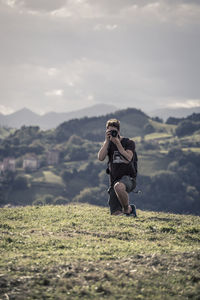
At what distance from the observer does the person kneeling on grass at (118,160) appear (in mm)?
12977

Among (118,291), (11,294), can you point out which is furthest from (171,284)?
(11,294)

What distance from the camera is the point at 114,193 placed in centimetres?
1368

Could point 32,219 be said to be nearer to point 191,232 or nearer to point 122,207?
point 122,207

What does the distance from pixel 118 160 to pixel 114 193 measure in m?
1.27

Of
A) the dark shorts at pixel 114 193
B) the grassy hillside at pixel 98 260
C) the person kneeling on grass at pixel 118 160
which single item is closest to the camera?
the grassy hillside at pixel 98 260

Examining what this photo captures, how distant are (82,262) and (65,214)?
653cm

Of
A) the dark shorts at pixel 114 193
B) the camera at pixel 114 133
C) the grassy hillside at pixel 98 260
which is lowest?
the grassy hillside at pixel 98 260

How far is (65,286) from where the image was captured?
6895 millimetres

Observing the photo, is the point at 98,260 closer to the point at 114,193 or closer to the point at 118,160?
the point at 118,160

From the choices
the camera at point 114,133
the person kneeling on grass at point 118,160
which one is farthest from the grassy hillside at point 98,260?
the camera at point 114,133

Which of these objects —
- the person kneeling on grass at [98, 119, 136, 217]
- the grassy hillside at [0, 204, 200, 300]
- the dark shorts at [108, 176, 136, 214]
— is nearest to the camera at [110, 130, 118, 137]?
the person kneeling on grass at [98, 119, 136, 217]

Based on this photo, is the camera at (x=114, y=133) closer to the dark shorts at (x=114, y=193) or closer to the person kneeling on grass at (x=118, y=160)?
the person kneeling on grass at (x=118, y=160)

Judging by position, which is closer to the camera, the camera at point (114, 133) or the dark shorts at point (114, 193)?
the camera at point (114, 133)

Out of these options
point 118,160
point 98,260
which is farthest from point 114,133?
point 98,260
